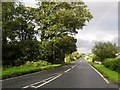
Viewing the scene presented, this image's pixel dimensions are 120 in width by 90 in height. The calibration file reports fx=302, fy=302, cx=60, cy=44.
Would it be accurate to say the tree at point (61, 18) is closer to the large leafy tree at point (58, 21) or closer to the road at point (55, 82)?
the large leafy tree at point (58, 21)

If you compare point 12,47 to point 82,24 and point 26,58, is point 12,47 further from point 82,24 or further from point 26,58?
point 82,24

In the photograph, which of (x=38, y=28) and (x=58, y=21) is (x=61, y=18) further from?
(x=38, y=28)

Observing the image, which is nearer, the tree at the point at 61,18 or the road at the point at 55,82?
the road at the point at 55,82

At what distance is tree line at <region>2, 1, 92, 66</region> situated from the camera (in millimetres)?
54909

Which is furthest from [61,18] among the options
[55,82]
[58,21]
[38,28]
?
[55,82]

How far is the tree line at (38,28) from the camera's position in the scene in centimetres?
5491

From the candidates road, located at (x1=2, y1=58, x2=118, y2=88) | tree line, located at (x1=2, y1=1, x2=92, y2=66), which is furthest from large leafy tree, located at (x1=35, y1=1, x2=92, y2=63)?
road, located at (x1=2, y1=58, x2=118, y2=88)

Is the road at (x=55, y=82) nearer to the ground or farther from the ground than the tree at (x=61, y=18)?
nearer to the ground

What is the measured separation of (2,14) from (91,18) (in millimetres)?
18030

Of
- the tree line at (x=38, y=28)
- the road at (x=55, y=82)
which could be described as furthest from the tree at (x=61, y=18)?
the road at (x=55, y=82)

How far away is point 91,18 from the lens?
59.8 metres

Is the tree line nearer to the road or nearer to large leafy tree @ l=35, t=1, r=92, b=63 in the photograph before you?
large leafy tree @ l=35, t=1, r=92, b=63

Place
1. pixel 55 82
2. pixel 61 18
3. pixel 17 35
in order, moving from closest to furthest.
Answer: pixel 55 82 < pixel 61 18 < pixel 17 35

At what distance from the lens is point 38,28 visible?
6669cm
